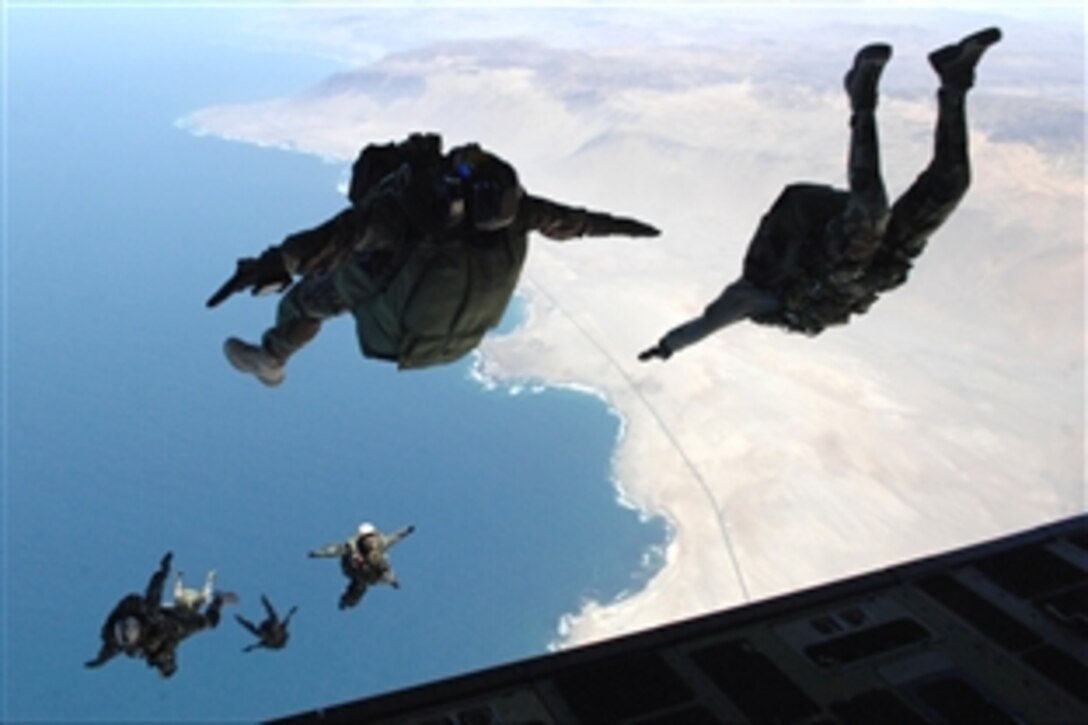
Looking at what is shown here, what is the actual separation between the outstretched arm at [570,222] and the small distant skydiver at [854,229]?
1.09 metres

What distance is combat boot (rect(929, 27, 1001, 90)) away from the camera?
5.76m

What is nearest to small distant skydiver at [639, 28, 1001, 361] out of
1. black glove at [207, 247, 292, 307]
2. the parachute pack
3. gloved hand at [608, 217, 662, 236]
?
gloved hand at [608, 217, 662, 236]

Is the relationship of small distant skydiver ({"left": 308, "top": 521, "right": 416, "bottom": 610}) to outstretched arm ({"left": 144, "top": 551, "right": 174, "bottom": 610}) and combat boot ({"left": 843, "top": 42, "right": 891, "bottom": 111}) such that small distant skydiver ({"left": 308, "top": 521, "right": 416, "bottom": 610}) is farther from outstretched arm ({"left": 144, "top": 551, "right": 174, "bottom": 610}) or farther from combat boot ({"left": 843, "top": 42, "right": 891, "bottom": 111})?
combat boot ({"left": 843, "top": 42, "right": 891, "bottom": 111})

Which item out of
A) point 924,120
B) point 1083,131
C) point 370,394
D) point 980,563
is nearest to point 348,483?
point 370,394

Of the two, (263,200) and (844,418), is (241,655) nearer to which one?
(844,418)

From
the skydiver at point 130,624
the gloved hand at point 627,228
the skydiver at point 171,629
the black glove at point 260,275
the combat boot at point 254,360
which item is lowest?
the skydiver at point 171,629

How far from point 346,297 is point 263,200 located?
117440 millimetres

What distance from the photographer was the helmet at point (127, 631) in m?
10.6

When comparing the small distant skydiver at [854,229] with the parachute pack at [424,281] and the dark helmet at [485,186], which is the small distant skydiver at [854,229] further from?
the dark helmet at [485,186]

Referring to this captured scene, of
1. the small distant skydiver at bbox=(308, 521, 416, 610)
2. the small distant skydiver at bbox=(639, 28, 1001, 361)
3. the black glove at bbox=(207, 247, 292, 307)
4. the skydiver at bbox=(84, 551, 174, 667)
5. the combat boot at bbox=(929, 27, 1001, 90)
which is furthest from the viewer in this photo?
the small distant skydiver at bbox=(308, 521, 416, 610)

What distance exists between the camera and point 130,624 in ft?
35.4

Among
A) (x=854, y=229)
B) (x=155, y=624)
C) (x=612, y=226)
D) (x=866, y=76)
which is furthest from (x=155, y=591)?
(x=866, y=76)

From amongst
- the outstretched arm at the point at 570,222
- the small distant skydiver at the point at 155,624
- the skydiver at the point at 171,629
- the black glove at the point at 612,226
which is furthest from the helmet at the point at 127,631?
the black glove at the point at 612,226

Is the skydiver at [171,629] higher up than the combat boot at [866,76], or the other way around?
the combat boot at [866,76]
